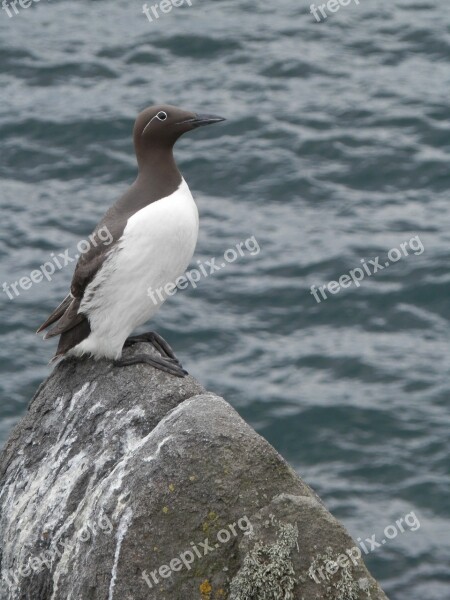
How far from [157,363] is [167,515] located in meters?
1.29

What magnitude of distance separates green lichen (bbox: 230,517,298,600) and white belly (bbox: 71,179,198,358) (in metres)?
1.89

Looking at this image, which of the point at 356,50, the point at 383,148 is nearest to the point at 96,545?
the point at 383,148

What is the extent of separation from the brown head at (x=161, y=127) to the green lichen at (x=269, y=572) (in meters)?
2.63

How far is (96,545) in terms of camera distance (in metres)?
7.05

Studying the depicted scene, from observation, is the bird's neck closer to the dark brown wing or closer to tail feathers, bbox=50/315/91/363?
the dark brown wing

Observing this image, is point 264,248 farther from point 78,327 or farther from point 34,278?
point 78,327

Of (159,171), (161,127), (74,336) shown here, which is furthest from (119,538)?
(161,127)

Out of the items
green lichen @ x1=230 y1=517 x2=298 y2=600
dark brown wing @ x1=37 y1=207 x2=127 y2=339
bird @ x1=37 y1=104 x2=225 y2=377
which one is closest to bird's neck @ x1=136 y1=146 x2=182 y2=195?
bird @ x1=37 y1=104 x2=225 y2=377

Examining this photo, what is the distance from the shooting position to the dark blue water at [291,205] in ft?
44.0

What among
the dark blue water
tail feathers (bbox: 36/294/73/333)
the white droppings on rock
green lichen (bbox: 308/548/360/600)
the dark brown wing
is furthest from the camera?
the dark blue water

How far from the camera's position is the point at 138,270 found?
799 centimetres

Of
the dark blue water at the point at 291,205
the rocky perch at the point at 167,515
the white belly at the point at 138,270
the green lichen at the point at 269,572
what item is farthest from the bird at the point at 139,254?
the dark blue water at the point at 291,205

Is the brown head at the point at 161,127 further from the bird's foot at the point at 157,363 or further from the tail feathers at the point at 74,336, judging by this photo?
the bird's foot at the point at 157,363

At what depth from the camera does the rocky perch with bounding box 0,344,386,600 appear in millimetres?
6660
